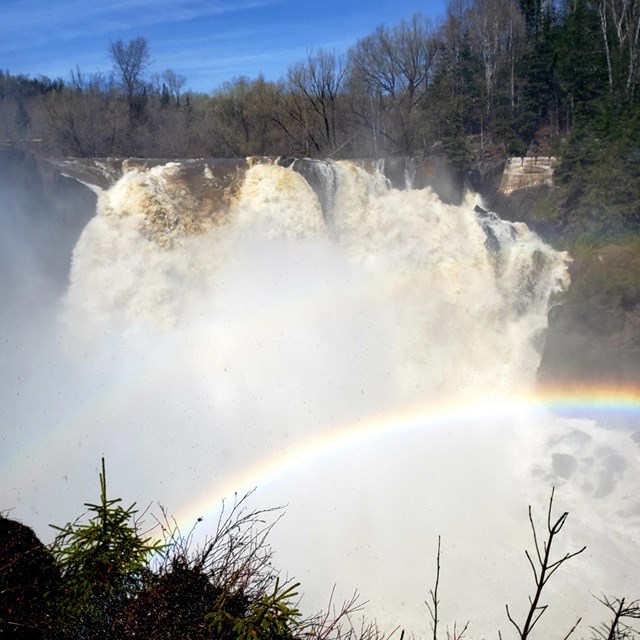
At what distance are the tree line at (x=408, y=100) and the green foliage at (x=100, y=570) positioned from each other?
2324 centimetres

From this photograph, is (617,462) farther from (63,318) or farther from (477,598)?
(63,318)

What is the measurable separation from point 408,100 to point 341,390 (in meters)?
22.1

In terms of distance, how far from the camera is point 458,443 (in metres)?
14.7

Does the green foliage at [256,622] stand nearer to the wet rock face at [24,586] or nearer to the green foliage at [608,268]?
the wet rock face at [24,586]

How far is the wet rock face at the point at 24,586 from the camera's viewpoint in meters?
2.98

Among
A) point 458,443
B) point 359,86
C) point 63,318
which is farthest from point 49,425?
point 359,86

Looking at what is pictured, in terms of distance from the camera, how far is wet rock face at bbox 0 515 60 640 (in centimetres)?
298

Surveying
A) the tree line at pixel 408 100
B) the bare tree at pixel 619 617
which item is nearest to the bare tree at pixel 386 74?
the tree line at pixel 408 100

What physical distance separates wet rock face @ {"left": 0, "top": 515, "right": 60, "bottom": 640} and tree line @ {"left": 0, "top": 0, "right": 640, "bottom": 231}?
23.4 m

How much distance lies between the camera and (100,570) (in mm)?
3404

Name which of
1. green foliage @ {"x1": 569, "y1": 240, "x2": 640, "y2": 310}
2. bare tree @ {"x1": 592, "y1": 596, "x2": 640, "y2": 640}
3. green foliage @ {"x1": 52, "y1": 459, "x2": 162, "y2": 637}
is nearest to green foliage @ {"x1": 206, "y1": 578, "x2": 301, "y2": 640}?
green foliage @ {"x1": 52, "y1": 459, "x2": 162, "y2": 637}

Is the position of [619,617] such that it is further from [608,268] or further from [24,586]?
[608,268]

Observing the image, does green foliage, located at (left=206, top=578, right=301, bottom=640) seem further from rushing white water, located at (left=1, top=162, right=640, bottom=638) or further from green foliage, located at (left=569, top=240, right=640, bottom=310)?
green foliage, located at (left=569, top=240, right=640, bottom=310)

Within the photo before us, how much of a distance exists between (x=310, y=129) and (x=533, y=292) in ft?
62.6
